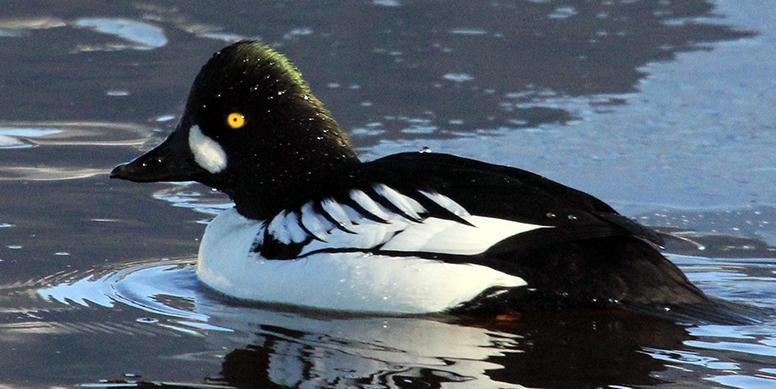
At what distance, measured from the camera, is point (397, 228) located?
5.39 m

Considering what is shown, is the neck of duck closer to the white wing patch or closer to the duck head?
the duck head

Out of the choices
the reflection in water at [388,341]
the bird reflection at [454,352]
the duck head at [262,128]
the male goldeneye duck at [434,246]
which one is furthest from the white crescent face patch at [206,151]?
the bird reflection at [454,352]

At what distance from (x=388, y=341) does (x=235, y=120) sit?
137 cm

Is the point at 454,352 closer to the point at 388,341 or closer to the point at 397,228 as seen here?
the point at 388,341

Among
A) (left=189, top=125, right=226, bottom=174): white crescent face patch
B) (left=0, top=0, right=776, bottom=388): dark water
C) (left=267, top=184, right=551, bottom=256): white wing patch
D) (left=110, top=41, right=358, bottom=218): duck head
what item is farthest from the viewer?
(left=189, top=125, right=226, bottom=174): white crescent face patch

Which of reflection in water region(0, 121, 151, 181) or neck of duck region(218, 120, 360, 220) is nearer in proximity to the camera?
neck of duck region(218, 120, 360, 220)

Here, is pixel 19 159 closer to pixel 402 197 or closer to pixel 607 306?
pixel 402 197

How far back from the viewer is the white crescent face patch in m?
6.00

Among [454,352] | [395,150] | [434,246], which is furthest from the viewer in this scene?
[395,150]

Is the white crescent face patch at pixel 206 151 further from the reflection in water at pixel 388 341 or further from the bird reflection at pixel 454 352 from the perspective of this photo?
the bird reflection at pixel 454 352

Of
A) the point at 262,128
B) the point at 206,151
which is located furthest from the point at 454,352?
the point at 206,151

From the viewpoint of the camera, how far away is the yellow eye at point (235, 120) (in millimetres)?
5910

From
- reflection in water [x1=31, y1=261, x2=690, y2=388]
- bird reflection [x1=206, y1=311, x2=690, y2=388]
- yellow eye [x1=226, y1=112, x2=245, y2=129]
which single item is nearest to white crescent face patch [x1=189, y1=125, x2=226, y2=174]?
yellow eye [x1=226, y1=112, x2=245, y2=129]

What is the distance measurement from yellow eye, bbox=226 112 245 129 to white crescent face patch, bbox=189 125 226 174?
121 millimetres
